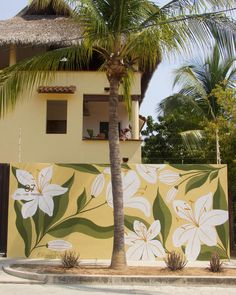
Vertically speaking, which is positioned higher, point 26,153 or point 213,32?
point 213,32

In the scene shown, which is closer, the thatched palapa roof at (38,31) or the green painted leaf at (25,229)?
the green painted leaf at (25,229)

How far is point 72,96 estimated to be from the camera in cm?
1867

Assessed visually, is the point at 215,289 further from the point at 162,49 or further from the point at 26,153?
the point at 26,153

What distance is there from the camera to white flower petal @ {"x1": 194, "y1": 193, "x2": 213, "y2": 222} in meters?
11.9

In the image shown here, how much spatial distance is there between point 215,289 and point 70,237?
424 cm

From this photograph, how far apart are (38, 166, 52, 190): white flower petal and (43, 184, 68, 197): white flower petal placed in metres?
0.11

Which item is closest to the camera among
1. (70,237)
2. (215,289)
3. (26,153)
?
(215,289)

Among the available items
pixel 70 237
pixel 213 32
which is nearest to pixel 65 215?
pixel 70 237

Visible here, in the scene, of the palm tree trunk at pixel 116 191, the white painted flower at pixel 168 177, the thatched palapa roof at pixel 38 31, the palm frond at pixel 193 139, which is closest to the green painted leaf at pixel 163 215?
the white painted flower at pixel 168 177

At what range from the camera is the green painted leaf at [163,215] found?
11.8m

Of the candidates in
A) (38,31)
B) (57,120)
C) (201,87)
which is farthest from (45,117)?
(201,87)

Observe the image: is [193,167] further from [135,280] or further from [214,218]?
[135,280]

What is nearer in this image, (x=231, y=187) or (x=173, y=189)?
(x=173, y=189)

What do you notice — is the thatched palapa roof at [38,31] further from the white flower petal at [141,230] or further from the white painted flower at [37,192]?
the white flower petal at [141,230]
